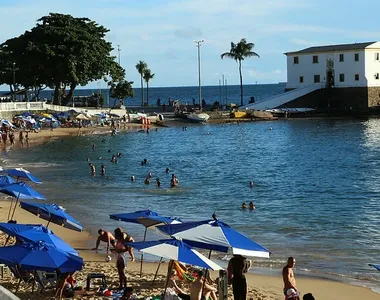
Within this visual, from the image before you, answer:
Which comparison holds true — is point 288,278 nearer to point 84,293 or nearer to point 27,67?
point 84,293

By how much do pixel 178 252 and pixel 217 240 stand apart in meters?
1.22

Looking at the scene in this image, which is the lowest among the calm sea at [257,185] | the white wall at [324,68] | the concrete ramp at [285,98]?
the calm sea at [257,185]

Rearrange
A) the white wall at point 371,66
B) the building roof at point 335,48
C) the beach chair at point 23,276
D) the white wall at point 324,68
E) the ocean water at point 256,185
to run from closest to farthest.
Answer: the beach chair at point 23,276, the ocean water at point 256,185, the white wall at point 371,66, the white wall at point 324,68, the building roof at point 335,48

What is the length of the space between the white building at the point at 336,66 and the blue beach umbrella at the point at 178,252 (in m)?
87.8

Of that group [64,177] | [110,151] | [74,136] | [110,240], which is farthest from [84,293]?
[74,136]

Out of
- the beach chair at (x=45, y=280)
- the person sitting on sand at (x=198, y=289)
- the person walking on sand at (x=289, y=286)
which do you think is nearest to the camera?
the person sitting on sand at (x=198, y=289)

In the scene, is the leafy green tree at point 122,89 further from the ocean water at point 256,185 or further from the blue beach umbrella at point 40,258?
the blue beach umbrella at point 40,258

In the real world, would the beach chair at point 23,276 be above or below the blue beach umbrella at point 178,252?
below

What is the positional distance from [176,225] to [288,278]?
2893mm

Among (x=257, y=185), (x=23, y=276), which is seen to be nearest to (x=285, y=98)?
(x=257, y=185)

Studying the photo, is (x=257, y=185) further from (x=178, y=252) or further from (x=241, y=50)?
(x=241, y=50)

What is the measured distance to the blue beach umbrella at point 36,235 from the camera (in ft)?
50.0

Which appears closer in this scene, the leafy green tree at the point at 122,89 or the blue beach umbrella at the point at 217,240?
the blue beach umbrella at the point at 217,240

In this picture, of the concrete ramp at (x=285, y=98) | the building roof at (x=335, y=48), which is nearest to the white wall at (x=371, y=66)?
the building roof at (x=335, y=48)
